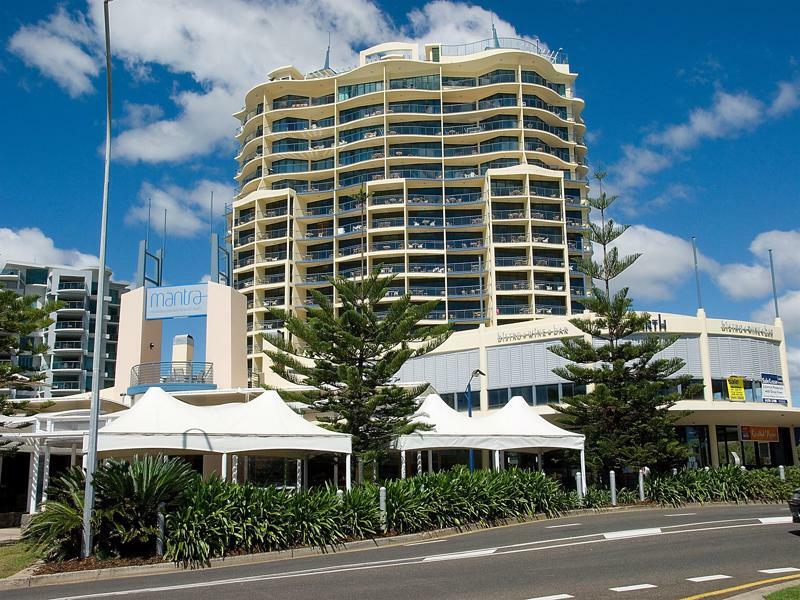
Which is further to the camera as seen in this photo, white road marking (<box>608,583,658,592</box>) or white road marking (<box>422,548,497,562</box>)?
white road marking (<box>422,548,497,562</box>)

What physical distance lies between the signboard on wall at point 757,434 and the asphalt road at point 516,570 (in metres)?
26.7

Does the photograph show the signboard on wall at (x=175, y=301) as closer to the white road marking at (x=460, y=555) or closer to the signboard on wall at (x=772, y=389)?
the white road marking at (x=460, y=555)

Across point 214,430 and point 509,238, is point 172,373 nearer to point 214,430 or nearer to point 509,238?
point 214,430

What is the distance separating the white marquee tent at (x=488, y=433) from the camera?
78.0 ft

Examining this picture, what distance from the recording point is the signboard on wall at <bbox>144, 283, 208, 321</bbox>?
99.1 ft

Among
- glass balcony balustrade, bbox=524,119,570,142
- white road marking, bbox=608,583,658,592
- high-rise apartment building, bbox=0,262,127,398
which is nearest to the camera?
white road marking, bbox=608,583,658,592

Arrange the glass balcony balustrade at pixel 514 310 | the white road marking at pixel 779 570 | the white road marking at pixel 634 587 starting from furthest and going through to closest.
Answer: the glass balcony balustrade at pixel 514 310, the white road marking at pixel 779 570, the white road marking at pixel 634 587

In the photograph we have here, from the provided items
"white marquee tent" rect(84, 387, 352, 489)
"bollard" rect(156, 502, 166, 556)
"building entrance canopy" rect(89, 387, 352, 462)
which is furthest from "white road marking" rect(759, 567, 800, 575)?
"building entrance canopy" rect(89, 387, 352, 462)

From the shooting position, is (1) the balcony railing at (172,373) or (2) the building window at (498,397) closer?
(1) the balcony railing at (172,373)

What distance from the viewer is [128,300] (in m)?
31.2

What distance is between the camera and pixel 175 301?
30.6 m

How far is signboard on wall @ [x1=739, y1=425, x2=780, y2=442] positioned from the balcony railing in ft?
91.5

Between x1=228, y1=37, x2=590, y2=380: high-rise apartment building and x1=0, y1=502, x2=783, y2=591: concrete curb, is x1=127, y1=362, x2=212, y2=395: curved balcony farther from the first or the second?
x1=228, y1=37, x2=590, y2=380: high-rise apartment building

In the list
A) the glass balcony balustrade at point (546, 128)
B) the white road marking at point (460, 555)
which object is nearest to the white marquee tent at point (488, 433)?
the white road marking at point (460, 555)
